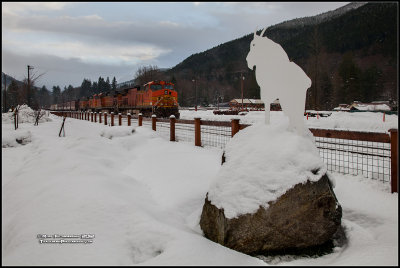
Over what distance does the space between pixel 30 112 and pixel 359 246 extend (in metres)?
24.0

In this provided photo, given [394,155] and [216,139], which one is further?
[216,139]

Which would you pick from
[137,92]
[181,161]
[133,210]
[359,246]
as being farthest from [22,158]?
[137,92]

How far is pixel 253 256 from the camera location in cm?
334

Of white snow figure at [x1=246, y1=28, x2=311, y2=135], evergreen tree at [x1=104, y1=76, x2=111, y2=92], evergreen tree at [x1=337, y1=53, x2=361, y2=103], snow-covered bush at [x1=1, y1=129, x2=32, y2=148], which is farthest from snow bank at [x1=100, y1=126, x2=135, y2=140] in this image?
evergreen tree at [x1=104, y1=76, x2=111, y2=92]

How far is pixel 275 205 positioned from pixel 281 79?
2.03 meters

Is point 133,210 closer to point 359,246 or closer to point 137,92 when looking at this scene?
point 359,246

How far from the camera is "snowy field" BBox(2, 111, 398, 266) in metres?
2.78

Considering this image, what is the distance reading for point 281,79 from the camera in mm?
4320

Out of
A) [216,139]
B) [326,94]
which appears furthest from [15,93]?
[326,94]

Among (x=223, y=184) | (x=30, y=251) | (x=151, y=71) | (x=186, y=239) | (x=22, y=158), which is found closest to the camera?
(x=30, y=251)

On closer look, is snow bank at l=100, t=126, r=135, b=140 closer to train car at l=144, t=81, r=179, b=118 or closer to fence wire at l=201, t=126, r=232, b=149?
fence wire at l=201, t=126, r=232, b=149

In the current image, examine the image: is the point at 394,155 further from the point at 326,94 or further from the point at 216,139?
the point at 326,94

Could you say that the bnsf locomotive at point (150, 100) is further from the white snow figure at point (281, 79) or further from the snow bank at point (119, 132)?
the white snow figure at point (281, 79)

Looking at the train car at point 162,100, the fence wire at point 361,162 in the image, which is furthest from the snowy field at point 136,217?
the train car at point 162,100
